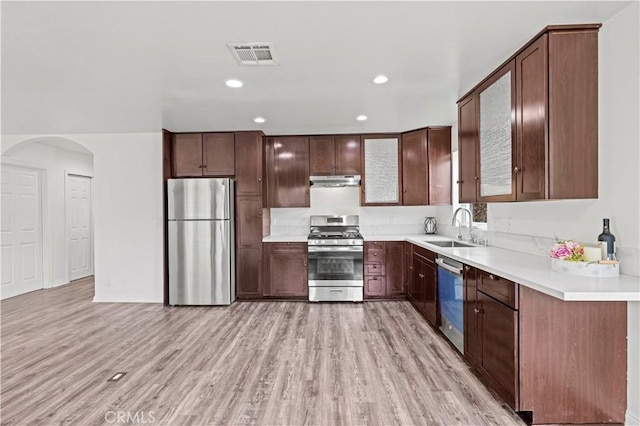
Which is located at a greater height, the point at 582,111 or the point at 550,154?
the point at 582,111

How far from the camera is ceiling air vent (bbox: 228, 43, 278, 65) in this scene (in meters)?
2.24

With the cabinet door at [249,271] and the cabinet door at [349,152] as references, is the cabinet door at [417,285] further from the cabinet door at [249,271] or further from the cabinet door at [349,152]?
the cabinet door at [249,271]

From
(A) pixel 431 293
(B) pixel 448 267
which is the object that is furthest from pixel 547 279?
(A) pixel 431 293

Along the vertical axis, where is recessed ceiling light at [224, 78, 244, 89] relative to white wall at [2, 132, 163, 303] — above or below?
above

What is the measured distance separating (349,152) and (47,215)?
17.2 ft

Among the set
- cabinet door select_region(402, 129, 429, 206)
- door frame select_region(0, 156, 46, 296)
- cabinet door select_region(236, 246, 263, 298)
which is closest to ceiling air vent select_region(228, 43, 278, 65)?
cabinet door select_region(236, 246, 263, 298)

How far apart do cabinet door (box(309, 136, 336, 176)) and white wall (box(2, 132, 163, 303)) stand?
2182 mm

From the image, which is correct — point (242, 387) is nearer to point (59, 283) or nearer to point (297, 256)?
point (297, 256)

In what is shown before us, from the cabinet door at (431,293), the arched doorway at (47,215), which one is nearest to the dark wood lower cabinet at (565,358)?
the cabinet door at (431,293)

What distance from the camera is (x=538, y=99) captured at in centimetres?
210

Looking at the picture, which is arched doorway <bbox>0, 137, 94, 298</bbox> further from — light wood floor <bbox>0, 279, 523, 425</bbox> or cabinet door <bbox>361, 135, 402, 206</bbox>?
cabinet door <bbox>361, 135, 402, 206</bbox>

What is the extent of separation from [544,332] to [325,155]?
11.9 feet

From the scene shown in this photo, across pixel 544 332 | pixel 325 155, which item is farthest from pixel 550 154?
pixel 325 155

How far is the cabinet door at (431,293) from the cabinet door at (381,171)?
147cm
